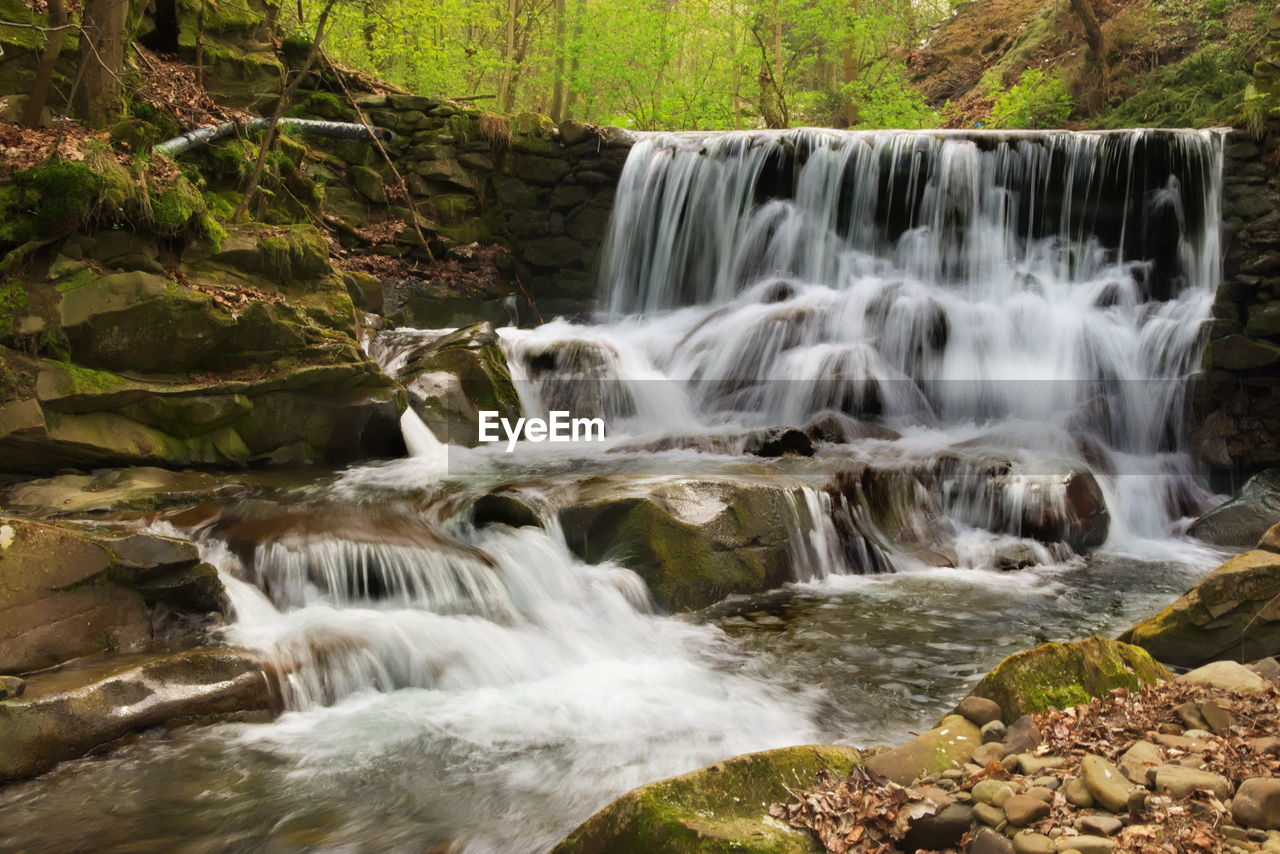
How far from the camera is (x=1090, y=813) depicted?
8.91ft

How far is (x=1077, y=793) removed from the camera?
2818 mm

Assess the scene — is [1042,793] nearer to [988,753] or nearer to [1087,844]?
[1087,844]

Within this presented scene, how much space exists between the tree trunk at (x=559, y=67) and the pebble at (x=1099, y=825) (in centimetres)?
2009

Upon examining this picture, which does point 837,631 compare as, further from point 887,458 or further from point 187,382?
point 187,382

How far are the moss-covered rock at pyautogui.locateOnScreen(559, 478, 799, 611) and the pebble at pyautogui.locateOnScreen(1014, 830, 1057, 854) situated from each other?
3.93m

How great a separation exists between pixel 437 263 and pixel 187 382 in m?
7.31

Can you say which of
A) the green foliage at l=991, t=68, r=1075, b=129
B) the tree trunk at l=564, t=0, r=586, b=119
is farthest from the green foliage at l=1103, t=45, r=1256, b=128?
the tree trunk at l=564, t=0, r=586, b=119

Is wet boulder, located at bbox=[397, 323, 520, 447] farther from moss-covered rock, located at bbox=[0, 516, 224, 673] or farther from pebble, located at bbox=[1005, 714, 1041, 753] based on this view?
pebble, located at bbox=[1005, 714, 1041, 753]

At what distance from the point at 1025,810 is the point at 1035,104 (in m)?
17.5

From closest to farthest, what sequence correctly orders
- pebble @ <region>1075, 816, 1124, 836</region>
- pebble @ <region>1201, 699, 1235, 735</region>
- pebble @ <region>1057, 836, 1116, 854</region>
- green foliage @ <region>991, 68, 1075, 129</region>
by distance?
pebble @ <region>1057, 836, 1116, 854</region>
pebble @ <region>1075, 816, 1124, 836</region>
pebble @ <region>1201, 699, 1235, 735</region>
green foliage @ <region>991, 68, 1075, 129</region>

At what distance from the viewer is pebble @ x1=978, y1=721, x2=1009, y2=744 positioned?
11.5ft

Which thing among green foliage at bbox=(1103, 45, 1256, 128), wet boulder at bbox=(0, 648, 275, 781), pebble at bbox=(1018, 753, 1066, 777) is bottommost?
wet boulder at bbox=(0, 648, 275, 781)

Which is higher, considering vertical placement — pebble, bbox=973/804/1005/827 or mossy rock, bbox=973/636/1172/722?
mossy rock, bbox=973/636/1172/722

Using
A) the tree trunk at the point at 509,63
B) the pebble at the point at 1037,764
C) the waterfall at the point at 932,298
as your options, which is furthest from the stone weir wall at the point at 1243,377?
the tree trunk at the point at 509,63
